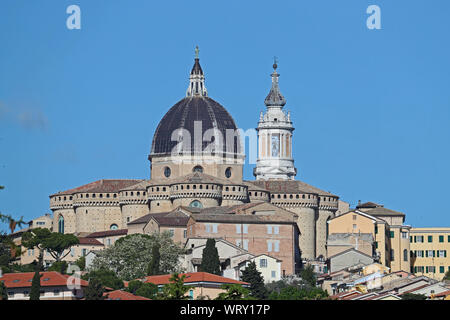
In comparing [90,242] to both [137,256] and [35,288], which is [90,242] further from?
[35,288]

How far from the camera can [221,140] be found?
10825 cm

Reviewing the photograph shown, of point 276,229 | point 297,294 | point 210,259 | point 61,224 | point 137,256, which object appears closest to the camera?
point 297,294

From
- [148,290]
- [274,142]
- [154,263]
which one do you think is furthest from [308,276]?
[274,142]

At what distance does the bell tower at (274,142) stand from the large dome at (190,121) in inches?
732

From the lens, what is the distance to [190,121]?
10794 cm

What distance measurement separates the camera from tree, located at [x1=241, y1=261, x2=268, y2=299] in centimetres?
7481

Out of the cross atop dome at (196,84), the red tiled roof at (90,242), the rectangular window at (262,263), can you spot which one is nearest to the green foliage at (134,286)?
the rectangular window at (262,263)

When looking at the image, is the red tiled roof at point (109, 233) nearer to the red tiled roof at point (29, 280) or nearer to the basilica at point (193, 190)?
the basilica at point (193, 190)

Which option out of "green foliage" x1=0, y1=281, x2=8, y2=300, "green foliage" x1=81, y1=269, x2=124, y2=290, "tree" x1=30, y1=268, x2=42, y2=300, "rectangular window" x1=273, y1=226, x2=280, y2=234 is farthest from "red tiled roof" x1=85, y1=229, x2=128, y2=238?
"tree" x1=30, y1=268, x2=42, y2=300

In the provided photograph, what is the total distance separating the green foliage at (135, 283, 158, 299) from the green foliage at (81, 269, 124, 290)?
10.7 ft

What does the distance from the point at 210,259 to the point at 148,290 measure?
33.1 ft
